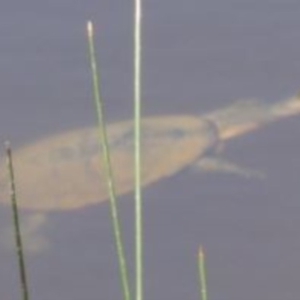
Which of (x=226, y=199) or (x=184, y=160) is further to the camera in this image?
(x=184, y=160)

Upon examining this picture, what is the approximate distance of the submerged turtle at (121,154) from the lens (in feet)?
8.37

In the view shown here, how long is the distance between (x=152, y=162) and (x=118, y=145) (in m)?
0.11

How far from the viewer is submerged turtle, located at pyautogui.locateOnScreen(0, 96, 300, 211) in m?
2.55

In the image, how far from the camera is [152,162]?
8.75 feet

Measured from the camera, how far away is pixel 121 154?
108 inches

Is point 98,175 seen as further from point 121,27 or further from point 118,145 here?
point 121,27

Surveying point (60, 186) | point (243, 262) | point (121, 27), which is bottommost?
point (243, 262)

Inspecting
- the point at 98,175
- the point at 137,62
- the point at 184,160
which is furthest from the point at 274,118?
the point at 137,62

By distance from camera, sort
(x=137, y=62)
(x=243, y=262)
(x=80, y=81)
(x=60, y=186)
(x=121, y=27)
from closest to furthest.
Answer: (x=137, y=62)
(x=243, y=262)
(x=60, y=186)
(x=80, y=81)
(x=121, y=27)

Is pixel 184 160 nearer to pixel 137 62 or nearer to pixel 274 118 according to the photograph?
pixel 274 118

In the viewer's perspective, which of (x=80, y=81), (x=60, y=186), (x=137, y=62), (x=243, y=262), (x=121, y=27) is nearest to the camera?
(x=137, y=62)

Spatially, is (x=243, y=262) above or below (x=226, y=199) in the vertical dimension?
below

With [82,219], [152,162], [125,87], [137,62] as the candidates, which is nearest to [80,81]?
[125,87]

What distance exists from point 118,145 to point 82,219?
1.14 feet
